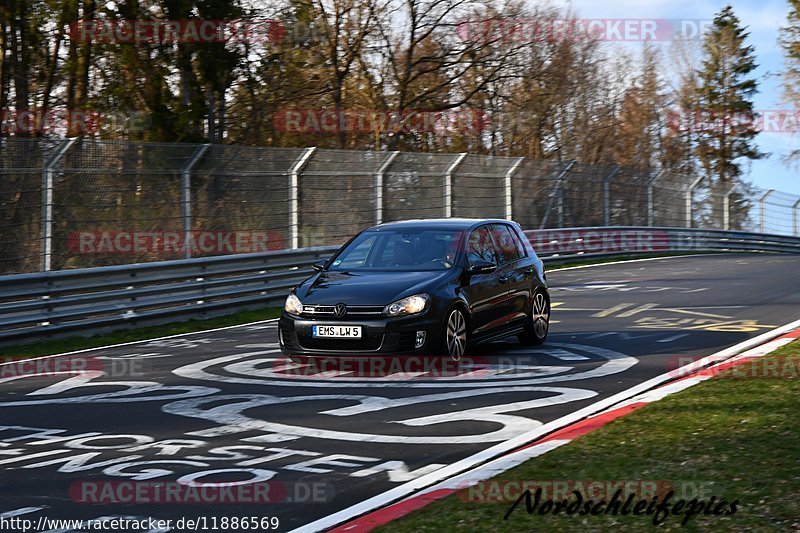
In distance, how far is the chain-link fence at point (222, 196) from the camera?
16.3m

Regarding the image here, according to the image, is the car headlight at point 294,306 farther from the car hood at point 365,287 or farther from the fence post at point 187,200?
the fence post at point 187,200

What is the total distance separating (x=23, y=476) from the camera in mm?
6852

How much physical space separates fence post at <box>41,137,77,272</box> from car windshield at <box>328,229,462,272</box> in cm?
595

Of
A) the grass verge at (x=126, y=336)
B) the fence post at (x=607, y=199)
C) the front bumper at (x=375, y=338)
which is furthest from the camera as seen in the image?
the fence post at (x=607, y=199)

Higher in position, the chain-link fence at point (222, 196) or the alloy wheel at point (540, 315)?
the chain-link fence at point (222, 196)

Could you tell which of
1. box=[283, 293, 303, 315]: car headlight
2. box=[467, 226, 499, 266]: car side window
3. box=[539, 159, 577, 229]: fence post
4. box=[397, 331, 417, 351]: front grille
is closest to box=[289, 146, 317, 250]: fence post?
box=[467, 226, 499, 266]: car side window

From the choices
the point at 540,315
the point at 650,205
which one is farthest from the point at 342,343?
the point at 650,205

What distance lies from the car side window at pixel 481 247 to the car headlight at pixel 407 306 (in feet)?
4.12

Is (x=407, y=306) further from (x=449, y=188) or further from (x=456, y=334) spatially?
(x=449, y=188)

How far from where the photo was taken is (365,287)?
11.1 meters

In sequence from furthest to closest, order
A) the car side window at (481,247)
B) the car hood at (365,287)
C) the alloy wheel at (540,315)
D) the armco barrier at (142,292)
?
1. the armco barrier at (142,292)
2. the alloy wheel at (540,315)
3. the car side window at (481,247)
4. the car hood at (365,287)

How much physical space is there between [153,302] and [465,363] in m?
6.46

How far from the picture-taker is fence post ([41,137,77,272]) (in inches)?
643

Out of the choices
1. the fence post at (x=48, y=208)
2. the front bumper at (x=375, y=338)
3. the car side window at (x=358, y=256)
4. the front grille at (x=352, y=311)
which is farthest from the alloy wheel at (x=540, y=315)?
the fence post at (x=48, y=208)
